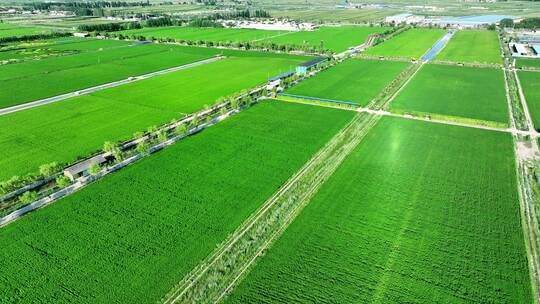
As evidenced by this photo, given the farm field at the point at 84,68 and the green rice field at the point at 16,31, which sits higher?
the green rice field at the point at 16,31

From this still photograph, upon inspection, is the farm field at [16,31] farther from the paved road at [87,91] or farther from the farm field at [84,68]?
the paved road at [87,91]

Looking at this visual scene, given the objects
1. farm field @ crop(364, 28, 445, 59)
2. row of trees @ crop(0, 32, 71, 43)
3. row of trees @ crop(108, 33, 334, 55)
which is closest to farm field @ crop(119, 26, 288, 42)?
row of trees @ crop(108, 33, 334, 55)

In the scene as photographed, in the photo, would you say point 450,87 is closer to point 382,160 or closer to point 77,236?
point 382,160

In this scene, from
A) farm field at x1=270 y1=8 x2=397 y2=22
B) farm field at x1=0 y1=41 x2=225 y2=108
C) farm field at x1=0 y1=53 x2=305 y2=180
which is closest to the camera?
farm field at x1=0 y1=53 x2=305 y2=180

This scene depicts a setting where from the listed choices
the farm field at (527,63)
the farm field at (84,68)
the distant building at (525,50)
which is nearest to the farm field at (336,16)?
the distant building at (525,50)

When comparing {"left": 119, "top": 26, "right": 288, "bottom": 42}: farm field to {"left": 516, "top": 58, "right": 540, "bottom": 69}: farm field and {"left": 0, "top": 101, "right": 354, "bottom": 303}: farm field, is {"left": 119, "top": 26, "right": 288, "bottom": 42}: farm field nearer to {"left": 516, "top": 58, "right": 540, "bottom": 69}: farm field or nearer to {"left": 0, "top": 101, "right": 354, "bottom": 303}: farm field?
{"left": 516, "top": 58, "right": 540, "bottom": 69}: farm field

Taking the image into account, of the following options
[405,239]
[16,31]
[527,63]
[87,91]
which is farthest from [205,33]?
[405,239]

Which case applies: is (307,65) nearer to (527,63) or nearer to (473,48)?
(527,63)
